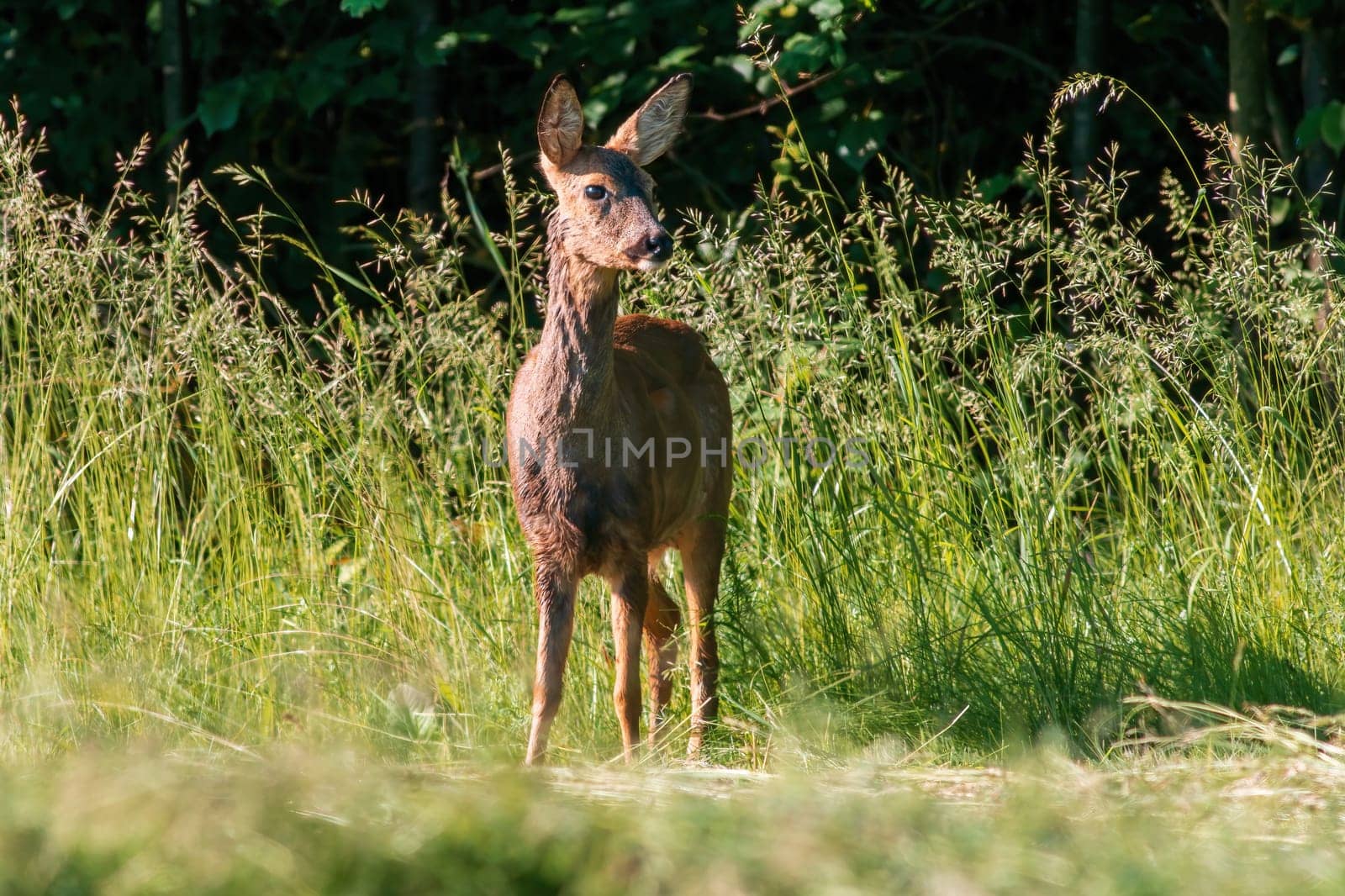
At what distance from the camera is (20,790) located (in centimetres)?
234

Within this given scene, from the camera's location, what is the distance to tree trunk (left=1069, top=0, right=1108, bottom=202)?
6.86m

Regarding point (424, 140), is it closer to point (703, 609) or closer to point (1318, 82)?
point (703, 609)

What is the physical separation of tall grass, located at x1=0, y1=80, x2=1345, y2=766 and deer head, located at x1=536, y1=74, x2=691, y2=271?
0.68 metres

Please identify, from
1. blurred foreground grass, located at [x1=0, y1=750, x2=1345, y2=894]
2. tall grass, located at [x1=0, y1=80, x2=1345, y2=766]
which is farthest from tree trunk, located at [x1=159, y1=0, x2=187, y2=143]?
blurred foreground grass, located at [x1=0, y1=750, x2=1345, y2=894]

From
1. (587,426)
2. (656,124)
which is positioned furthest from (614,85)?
(587,426)

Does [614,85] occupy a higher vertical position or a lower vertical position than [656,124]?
higher

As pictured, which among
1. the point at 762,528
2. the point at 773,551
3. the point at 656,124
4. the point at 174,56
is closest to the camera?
→ the point at 656,124

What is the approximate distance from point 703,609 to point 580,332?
994mm

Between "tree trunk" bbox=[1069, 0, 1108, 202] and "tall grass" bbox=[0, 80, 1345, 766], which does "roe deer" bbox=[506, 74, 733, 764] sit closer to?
"tall grass" bbox=[0, 80, 1345, 766]

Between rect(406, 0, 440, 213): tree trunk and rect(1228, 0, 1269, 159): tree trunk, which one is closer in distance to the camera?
rect(1228, 0, 1269, 159): tree trunk

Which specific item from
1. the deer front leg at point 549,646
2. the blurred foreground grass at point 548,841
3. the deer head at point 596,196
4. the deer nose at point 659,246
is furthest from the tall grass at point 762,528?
the blurred foreground grass at point 548,841

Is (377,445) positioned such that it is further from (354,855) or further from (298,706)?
(354,855)

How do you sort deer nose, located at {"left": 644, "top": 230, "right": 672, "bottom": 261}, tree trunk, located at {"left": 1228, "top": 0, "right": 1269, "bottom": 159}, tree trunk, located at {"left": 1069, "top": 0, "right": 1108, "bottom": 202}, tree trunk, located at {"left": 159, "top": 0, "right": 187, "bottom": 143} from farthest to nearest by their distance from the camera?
tree trunk, located at {"left": 159, "top": 0, "right": 187, "bottom": 143}
tree trunk, located at {"left": 1069, "top": 0, "right": 1108, "bottom": 202}
tree trunk, located at {"left": 1228, "top": 0, "right": 1269, "bottom": 159}
deer nose, located at {"left": 644, "top": 230, "right": 672, "bottom": 261}

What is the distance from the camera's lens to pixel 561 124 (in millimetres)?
3672
